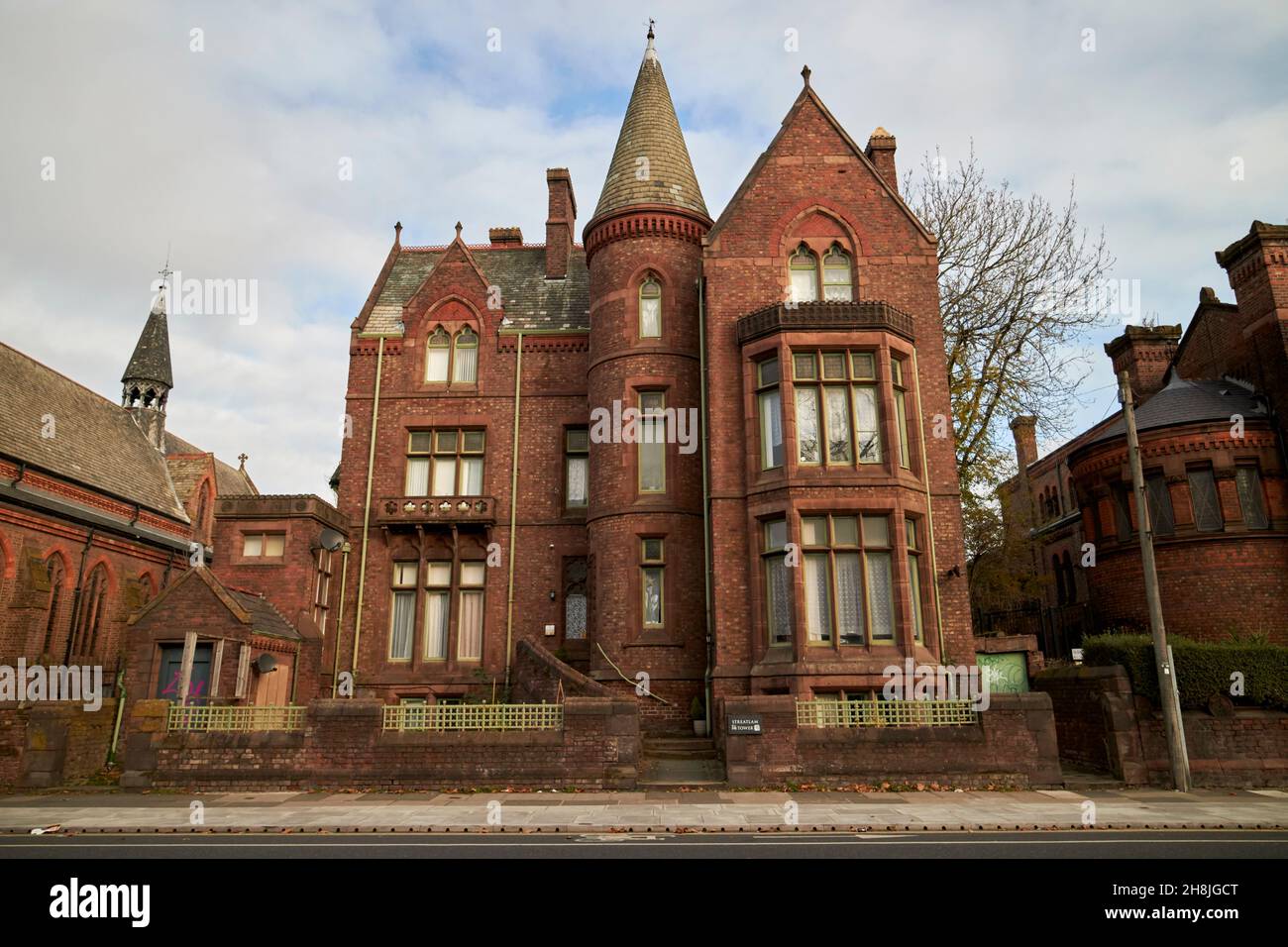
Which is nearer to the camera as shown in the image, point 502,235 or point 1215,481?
point 1215,481

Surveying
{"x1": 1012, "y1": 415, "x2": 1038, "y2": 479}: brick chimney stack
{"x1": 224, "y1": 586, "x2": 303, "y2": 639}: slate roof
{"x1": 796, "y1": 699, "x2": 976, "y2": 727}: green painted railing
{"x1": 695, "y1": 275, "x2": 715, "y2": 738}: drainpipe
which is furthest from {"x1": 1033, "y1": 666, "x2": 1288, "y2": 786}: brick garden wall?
{"x1": 1012, "y1": 415, "x2": 1038, "y2": 479}: brick chimney stack

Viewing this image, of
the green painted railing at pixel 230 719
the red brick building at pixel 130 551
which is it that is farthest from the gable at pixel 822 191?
the green painted railing at pixel 230 719

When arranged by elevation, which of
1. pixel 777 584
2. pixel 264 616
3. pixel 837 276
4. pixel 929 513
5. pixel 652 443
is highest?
pixel 837 276

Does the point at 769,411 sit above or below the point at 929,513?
above

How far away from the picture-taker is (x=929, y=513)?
64.0ft

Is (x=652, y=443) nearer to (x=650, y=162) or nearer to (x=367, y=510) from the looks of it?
(x=650, y=162)

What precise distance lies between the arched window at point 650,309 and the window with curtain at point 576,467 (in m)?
3.92

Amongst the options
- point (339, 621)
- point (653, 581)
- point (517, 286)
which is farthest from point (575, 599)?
point (517, 286)

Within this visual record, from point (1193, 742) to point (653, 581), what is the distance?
12.1 meters

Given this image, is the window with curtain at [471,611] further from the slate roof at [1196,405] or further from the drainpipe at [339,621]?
the slate roof at [1196,405]

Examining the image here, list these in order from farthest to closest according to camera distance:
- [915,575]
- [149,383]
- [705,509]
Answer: [149,383] < [705,509] < [915,575]

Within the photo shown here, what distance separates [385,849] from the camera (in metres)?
9.59

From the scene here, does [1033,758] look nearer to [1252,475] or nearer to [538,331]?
[1252,475]

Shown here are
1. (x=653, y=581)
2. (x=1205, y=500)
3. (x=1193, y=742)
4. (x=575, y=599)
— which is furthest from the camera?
(x=1205, y=500)
